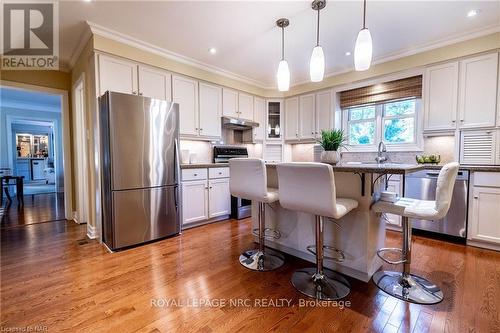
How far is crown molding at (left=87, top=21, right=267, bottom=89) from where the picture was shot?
2.67m


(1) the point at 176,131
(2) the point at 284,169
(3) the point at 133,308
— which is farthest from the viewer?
(1) the point at 176,131

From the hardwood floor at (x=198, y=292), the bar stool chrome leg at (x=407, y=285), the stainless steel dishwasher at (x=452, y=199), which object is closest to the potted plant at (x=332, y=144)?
the bar stool chrome leg at (x=407, y=285)

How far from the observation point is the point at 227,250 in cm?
258

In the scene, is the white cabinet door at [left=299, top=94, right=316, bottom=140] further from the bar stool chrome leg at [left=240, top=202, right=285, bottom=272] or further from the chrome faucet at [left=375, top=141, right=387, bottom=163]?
the bar stool chrome leg at [left=240, top=202, right=285, bottom=272]

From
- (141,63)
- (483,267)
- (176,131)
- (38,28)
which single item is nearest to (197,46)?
(141,63)

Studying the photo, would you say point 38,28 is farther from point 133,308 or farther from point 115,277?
point 133,308

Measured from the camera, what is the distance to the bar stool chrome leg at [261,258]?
7.09ft

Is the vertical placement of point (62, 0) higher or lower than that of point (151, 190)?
higher

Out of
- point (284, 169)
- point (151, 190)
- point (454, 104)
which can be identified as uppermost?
point (454, 104)

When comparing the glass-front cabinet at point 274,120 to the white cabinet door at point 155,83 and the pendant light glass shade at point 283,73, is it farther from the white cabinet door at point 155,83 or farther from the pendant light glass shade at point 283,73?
the pendant light glass shade at point 283,73

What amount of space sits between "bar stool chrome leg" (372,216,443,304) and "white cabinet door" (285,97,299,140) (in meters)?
3.14

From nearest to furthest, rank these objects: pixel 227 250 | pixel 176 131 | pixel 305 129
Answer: pixel 227 250 → pixel 176 131 → pixel 305 129

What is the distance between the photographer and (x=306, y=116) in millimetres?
4555

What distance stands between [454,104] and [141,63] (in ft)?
13.5
